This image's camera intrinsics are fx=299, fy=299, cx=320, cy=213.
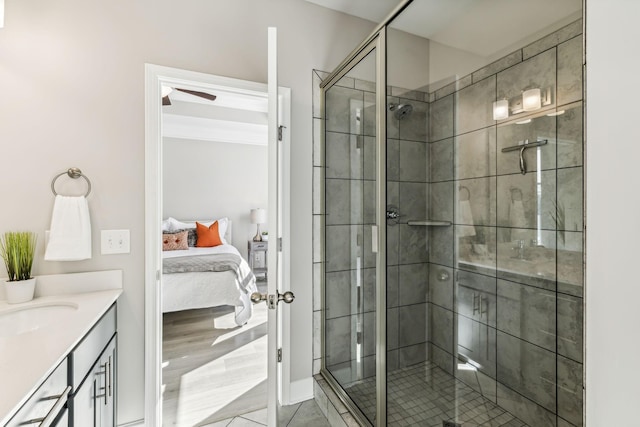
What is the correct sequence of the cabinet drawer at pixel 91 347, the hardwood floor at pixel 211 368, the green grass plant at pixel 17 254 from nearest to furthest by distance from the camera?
1. the cabinet drawer at pixel 91 347
2. the green grass plant at pixel 17 254
3. the hardwood floor at pixel 211 368

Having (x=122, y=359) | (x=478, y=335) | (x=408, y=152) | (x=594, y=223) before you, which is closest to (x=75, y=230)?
(x=122, y=359)

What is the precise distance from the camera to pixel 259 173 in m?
5.95

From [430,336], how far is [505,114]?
1.24 meters

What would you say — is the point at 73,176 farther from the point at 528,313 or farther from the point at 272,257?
the point at 528,313

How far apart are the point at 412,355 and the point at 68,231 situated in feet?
6.17

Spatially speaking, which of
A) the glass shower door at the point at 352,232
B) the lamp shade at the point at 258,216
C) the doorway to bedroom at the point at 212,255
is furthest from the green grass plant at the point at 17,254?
the lamp shade at the point at 258,216

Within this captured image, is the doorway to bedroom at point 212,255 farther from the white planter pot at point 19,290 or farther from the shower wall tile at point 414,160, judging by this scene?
the shower wall tile at point 414,160

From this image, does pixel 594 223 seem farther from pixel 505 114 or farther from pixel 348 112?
pixel 348 112

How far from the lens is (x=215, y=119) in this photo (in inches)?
198

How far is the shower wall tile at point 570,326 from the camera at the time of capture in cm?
128

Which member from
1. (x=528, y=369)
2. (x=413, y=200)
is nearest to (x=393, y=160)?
(x=413, y=200)

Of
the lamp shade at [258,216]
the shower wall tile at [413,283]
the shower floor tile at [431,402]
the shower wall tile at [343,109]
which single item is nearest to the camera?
the shower floor tile at [431,402]

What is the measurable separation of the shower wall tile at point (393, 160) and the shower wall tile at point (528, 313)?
2.72 ft

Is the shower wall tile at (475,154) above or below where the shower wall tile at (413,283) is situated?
above
